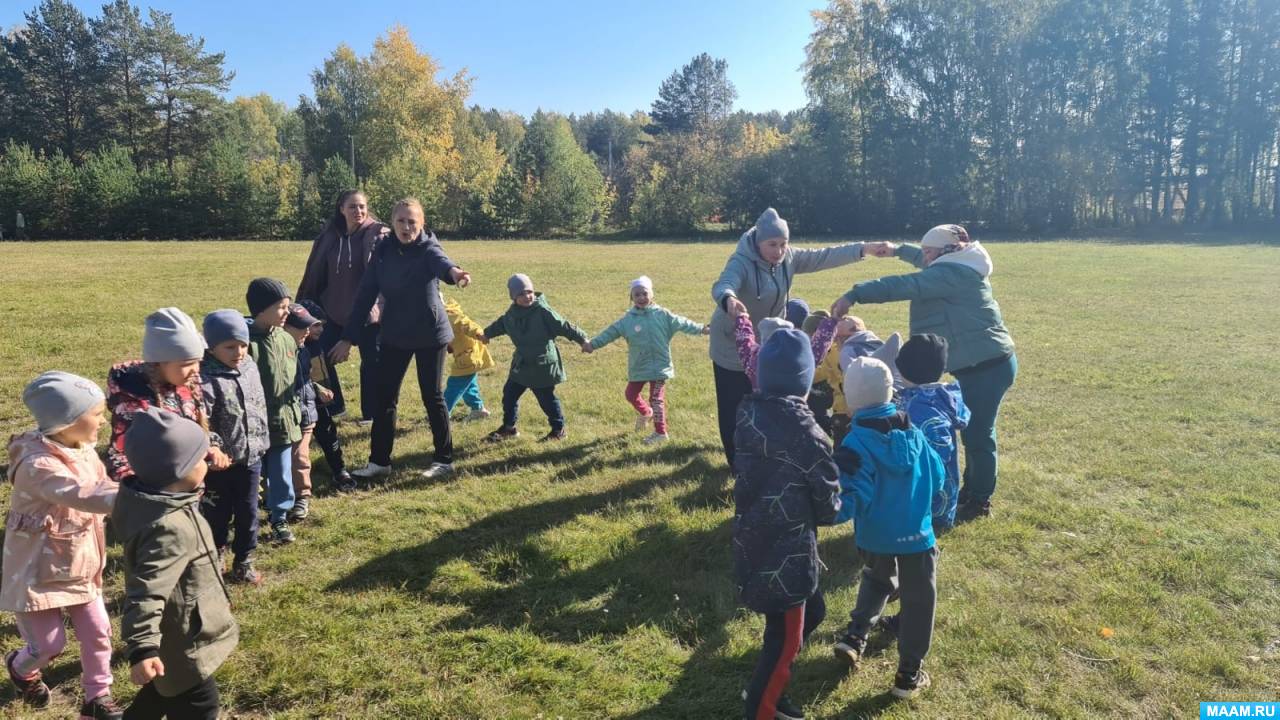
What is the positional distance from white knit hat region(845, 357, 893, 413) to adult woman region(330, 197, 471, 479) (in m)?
3.24

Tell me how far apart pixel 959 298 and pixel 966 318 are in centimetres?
14

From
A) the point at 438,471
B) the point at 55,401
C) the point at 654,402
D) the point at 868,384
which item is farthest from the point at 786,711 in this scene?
the point at 654,402

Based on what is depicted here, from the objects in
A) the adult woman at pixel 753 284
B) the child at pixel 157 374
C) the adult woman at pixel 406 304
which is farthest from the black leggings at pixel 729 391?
the child at pixel 157 374

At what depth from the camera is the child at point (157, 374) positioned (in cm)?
350

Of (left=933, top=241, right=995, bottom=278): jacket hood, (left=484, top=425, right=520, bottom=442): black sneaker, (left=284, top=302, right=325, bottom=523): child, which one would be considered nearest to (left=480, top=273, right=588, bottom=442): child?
(left=484, top=425, right=520, bottom=442): black sneaker

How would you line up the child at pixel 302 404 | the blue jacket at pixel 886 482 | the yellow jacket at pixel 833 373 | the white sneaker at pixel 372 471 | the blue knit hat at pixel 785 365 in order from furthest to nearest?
the white sneaker at pixel 372 471, the yellow jacket at pixel 833 373, the child at pixel 302 404, the blue jacket at pixel 886 482, the blue knit hat at pixel 785 365

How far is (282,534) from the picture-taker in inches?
201

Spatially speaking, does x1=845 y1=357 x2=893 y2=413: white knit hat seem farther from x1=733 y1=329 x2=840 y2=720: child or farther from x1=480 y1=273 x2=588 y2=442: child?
x1=480 y1=273 x2=588 y2=442: child

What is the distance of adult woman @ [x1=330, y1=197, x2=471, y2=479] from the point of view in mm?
5855

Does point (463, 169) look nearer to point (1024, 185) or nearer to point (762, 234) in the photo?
point (1024, 185)

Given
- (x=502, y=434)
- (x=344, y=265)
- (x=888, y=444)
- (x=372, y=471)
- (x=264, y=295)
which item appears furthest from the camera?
(x=502, y=434)

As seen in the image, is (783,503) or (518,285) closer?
(783,503)

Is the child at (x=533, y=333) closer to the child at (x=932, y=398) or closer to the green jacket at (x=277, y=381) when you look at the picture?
the green jacket at (x=277, y=381)

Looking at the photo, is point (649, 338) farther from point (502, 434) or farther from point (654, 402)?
point (502, 434)
